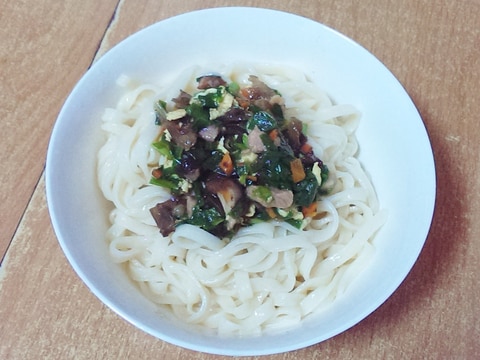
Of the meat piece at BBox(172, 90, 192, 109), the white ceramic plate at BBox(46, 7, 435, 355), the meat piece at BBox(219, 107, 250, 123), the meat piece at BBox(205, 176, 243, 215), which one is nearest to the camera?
the white ceramic plate at BBox(46, 7, 435, 355)

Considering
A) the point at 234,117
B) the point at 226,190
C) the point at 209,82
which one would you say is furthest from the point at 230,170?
the point at 209,82

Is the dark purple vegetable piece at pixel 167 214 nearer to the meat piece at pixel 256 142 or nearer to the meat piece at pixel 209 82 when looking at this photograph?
the meat piece at pixel 256 142

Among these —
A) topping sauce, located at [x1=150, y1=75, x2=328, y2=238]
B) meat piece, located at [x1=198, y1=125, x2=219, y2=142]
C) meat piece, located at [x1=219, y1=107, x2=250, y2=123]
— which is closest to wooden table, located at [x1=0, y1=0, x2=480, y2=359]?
topping sauce, located at [x1=150, y1=75, x2=328, y2=238]

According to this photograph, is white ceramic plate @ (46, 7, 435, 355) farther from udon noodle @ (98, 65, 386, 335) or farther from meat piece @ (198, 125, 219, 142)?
meat piece @ (198, 125, 219, 142)

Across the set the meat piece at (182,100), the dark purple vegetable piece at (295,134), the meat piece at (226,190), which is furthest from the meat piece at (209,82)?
the meat piece at (226,190)

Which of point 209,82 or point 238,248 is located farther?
point 209,82

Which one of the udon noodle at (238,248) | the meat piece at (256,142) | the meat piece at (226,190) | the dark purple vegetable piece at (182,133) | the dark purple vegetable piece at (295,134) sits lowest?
the udon noodle at (238,248)

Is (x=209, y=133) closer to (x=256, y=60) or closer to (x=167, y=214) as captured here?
(x=167, y=214)
